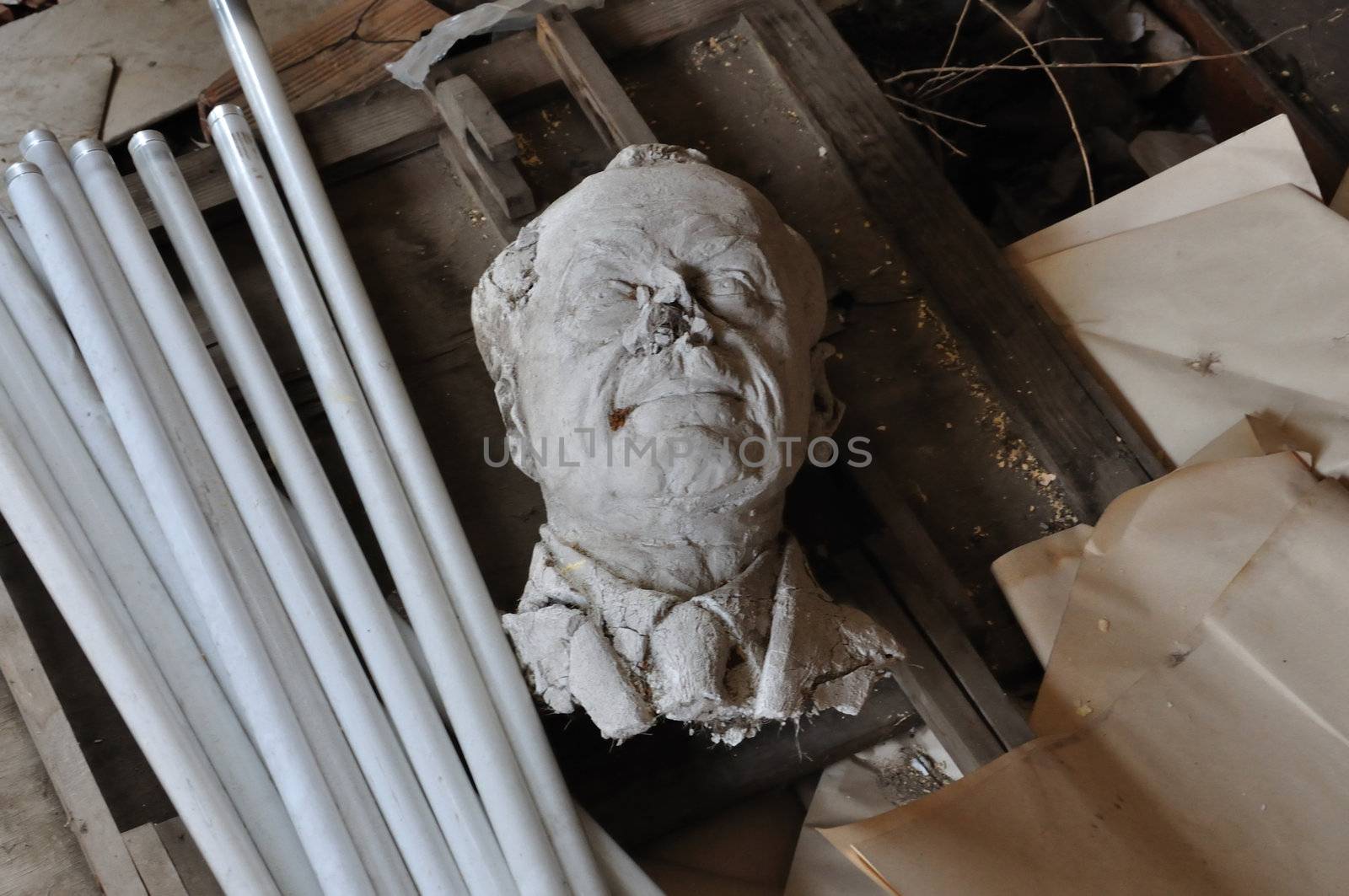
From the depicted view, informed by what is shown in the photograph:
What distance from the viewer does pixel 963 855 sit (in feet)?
5.97

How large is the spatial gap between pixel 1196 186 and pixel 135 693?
2.44 meters

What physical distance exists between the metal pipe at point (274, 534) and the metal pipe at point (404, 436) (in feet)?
0.64

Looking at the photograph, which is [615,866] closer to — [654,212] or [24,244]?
[654,212]

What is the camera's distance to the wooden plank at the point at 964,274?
2354 millimetres

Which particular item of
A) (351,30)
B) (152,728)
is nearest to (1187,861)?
(152,728)

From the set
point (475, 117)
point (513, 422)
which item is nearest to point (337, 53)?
point (475, 117)

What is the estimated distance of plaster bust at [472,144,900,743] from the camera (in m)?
1.73

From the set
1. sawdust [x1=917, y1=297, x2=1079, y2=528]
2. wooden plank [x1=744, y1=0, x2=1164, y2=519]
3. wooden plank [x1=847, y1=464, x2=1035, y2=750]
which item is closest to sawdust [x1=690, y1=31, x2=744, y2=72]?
wooden plank [x1=744, y1=0, x2=1164, y2=519]

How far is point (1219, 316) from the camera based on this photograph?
2.42 metres

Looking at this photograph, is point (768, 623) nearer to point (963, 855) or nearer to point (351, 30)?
point (963, 855)

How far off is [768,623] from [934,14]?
2.10m

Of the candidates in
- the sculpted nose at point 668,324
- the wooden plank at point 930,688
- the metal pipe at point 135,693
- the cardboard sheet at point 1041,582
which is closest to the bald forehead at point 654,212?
the sculpted nose at point 668,324

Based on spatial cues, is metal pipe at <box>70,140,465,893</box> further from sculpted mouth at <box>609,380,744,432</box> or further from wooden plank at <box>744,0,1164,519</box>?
wooden plank at <box>744,0,1164,519</box>

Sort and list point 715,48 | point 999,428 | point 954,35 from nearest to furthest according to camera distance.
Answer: point 999,428 → point 715,48 → point 954,35
